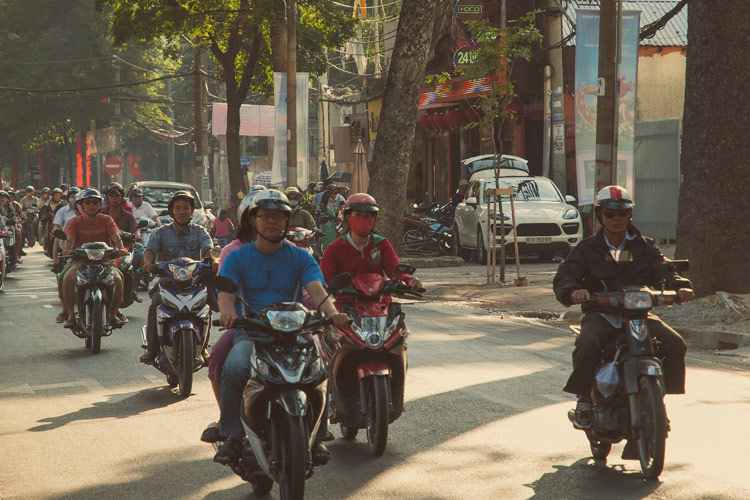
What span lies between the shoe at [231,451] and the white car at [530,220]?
17.5m

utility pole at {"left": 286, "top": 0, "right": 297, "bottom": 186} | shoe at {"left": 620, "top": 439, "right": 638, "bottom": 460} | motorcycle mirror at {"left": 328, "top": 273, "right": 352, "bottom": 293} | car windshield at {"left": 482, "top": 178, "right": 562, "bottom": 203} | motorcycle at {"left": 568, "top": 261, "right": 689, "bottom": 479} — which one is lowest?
shoe at {"left": 620, "top": 439, "right": 638, "bottom": 460}

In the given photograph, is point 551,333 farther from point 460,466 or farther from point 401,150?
point 401,150

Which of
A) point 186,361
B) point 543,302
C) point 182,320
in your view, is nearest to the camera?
point 186,361

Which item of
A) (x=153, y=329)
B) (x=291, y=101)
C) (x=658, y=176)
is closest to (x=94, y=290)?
(x=153, y=329)

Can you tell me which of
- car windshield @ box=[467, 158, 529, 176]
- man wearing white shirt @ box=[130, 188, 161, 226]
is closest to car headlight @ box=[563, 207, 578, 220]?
car windshield @ box=[467, 158, 529, 176]

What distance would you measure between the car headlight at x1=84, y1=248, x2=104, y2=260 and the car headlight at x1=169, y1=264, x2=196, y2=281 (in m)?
2.58

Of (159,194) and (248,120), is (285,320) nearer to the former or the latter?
(159,194)

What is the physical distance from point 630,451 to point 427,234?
2168 cm

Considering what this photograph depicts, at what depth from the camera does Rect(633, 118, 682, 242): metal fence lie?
74.7ft

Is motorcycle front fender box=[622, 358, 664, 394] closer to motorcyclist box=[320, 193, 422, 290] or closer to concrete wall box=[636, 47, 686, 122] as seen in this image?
motorcyclist box=[320, 193, 422, 290]

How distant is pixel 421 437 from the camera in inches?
286

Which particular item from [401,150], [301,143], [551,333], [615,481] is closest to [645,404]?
[615,481]

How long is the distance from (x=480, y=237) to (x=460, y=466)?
18244 mm

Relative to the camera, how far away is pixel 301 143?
27.0 m
